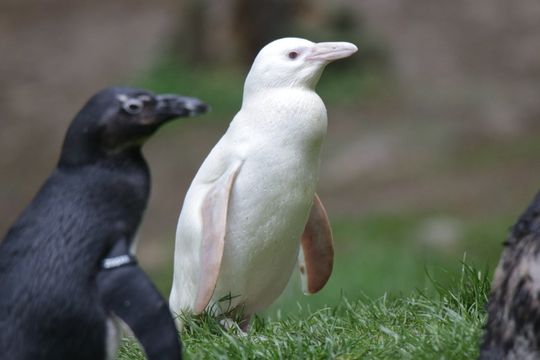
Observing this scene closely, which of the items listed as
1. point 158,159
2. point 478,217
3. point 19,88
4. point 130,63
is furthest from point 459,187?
point 19,88

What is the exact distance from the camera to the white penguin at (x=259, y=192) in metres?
3.23

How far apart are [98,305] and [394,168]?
6.68 metres

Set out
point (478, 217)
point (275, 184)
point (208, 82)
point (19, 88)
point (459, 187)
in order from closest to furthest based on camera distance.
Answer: point (275, 184)
point (478, 217)
point (459, 187)
point (208, 82)
point (19, 88)

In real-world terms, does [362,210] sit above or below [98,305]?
below

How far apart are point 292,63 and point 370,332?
2.99 feet

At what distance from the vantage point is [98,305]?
257 cm

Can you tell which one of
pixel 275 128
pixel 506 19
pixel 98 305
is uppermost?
pixel 275 128

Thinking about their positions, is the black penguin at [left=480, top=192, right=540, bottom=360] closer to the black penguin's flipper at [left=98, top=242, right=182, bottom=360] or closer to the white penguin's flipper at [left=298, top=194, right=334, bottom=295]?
the black penguin's flipper at [left=98, top=242, right=182, bottom=360]

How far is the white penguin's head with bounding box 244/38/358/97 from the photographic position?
3.36 m

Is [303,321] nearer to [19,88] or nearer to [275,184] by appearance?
[275,184]

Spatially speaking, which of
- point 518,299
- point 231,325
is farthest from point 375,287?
point 518,299

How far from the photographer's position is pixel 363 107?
10.2m

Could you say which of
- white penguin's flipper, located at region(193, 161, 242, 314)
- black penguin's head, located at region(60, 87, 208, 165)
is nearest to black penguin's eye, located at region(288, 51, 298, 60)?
white penguin's flipper, located at region(193, 161, 242, 314)

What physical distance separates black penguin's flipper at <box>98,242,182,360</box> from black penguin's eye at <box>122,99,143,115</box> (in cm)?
41
